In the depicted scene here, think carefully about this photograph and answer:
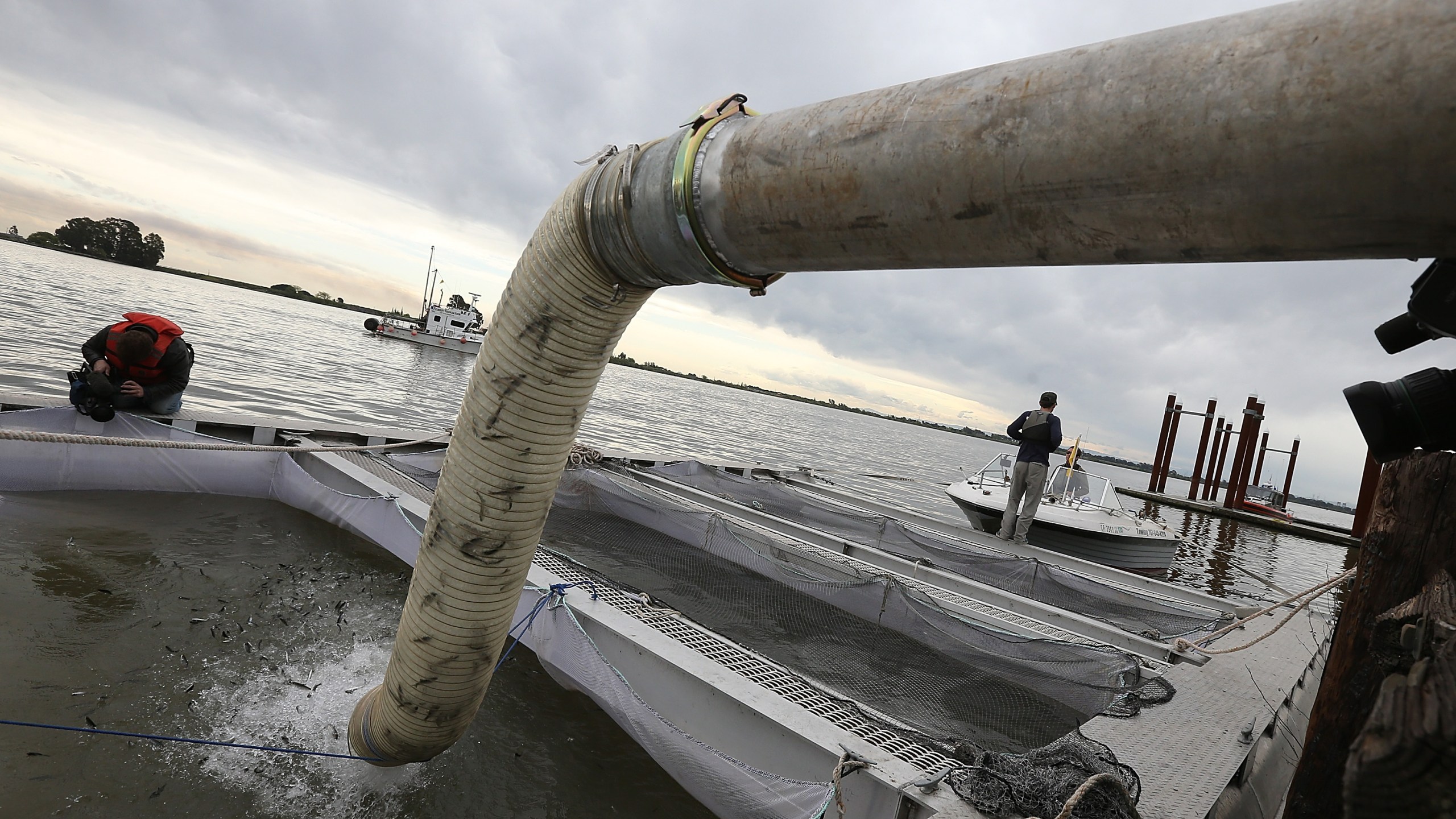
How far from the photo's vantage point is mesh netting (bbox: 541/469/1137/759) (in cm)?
400

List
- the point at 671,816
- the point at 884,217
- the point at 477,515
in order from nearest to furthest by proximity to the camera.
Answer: the point at 884,217 → the point at 477,515 → the point at 671,816

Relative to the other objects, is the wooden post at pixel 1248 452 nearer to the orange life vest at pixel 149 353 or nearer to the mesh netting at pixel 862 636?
the mesh netting at pixel 862 636

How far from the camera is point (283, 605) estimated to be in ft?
16.0

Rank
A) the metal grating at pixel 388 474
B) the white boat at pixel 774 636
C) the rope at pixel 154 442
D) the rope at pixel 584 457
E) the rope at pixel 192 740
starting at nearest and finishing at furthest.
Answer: the white boat at pixel 774 636
the rope at pixel 192 740
the rope at pixel 154 442
the metal grating at pixel 388 474
the rope at pixel 584 457

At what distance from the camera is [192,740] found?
3.31m

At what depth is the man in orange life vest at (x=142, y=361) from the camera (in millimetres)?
6887

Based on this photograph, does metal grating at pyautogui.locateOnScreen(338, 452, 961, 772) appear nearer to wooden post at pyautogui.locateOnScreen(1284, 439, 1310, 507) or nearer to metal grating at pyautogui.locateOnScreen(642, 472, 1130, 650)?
metal grating at pyautogui.locateOnScreen(642, 472, 1130, 650)

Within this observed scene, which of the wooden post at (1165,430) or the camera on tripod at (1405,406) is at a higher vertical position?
the wooden post at (1165,430)

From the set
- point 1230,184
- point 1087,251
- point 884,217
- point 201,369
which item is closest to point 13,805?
point 884,217

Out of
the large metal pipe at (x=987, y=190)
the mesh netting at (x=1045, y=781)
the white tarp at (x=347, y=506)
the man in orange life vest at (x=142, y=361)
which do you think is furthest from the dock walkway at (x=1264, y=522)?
the man in orange life vest at (x=142, y=361)

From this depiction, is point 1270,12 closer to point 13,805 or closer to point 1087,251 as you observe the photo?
point 1087,251

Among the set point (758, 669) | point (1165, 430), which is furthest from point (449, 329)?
point (758, 669)

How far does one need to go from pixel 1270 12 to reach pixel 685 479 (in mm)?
8969

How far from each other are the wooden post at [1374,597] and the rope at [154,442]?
21.1 ft
